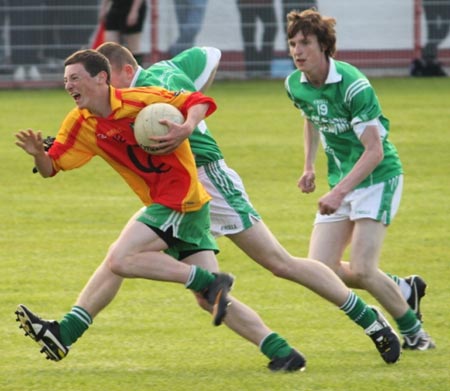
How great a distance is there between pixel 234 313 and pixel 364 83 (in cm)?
140

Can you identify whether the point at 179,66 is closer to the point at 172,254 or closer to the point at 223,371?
the point at 172,254

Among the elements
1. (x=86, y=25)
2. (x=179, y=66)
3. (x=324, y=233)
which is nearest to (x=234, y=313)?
(x=324, y=233)

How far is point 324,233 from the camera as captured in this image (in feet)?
25.6

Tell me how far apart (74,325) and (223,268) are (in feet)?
11.2

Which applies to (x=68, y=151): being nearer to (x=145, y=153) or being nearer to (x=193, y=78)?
(x=145, y=153)

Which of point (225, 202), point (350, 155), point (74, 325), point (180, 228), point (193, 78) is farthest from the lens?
point (193, 78)

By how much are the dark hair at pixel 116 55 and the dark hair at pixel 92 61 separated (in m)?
0.31

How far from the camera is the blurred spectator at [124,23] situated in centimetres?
2122

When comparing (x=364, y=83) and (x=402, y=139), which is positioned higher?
(x=364, y=83)

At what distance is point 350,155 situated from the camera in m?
7.70

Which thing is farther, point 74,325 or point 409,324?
point 409,324

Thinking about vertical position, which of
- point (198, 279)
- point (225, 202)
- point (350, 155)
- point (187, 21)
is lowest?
point (187, 21)

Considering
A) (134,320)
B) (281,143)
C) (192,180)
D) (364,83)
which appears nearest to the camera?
(192,180)

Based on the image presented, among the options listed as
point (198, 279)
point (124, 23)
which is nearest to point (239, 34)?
point (124, 23)
